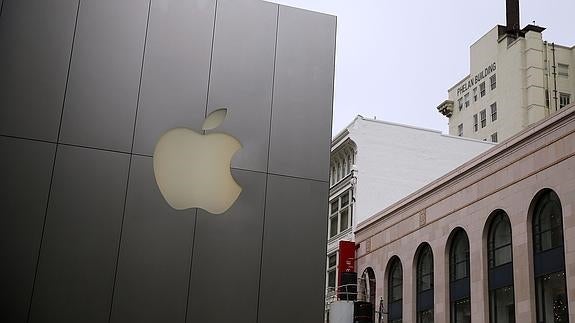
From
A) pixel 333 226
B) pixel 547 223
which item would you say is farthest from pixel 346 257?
pixel 547 223

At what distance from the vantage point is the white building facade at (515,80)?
60.1 m

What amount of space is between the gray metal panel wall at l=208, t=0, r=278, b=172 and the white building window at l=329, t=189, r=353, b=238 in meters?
33.4

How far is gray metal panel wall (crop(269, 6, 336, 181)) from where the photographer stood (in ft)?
45.7

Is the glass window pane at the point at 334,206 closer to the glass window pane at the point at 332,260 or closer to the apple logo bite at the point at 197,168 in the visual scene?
the glass window pane at the point at 332,260

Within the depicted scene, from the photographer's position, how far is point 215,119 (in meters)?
13.6

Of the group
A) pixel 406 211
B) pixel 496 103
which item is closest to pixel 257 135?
pixel 406 211

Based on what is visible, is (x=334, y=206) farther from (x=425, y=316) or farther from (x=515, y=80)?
Answer: (x=515, y=80)

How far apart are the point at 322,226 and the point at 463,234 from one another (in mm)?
22063

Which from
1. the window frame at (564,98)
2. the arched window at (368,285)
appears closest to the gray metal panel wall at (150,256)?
the arched window at (368,285)

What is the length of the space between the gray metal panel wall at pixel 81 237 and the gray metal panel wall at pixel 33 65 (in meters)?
0.70

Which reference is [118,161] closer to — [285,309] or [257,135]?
[257,135]

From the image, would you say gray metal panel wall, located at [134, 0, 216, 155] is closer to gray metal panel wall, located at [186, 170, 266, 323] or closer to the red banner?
gray metal panel wall, located at [186, 170, 266, 323]

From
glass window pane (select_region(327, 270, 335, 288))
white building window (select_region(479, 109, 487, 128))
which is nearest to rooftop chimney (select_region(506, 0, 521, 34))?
white building window (select_region(479, 109, 487, 128))

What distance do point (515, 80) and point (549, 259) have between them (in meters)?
35.9
